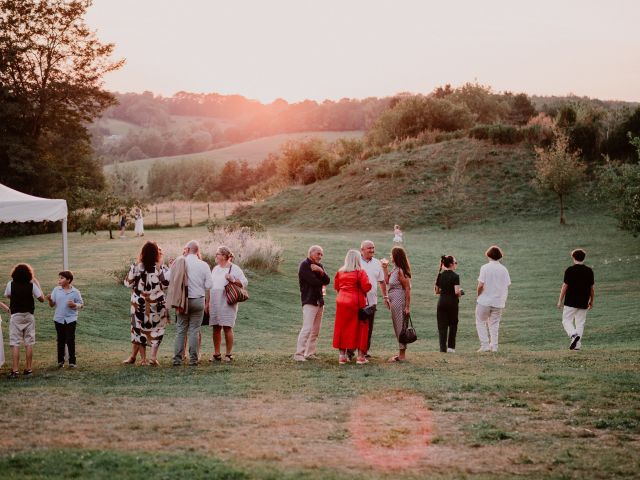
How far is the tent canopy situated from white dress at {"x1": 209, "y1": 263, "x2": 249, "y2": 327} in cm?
602

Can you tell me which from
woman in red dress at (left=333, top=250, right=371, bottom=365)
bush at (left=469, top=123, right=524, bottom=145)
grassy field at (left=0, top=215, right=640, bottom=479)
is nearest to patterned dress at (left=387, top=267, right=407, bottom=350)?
woman in red dress at (left=333, top=250, right=371, bottom=365)

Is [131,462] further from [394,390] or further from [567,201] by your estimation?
[567,201]

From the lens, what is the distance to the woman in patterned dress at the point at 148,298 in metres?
11.7

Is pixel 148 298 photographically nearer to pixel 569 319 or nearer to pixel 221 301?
pixel 221 301

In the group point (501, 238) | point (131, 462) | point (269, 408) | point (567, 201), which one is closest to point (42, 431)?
point (131, 462)

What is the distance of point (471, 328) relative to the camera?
1995cm

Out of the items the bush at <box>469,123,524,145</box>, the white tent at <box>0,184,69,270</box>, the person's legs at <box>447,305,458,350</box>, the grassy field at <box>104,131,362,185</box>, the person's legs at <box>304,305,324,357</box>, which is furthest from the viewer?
the grassy field at <box>104,131,362,185</box>

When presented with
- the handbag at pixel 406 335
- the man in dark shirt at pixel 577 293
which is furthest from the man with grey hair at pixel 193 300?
the man in dark shirt at pixel 577 293

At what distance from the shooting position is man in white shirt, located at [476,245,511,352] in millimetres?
13516

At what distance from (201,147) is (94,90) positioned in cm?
9985

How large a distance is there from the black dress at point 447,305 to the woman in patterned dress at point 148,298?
5105 millimetres

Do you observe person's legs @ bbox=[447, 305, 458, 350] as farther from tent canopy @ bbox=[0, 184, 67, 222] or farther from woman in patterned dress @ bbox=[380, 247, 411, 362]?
tent canopy @ bbox=[0, 184, 67, 222]

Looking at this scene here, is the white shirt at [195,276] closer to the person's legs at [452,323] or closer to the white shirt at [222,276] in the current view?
the white shirt at [222,276]

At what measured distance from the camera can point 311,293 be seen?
12125 millimetres
